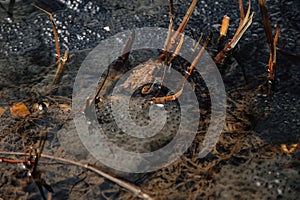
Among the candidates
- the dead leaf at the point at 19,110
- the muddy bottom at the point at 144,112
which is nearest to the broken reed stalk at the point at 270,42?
the muddy bottom at the point at 144,112

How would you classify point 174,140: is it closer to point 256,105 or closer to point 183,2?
point 256,105

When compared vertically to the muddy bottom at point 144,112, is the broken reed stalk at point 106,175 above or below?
below

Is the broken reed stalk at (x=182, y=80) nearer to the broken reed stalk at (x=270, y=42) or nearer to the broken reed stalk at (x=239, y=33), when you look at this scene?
the broken reed stalk at (x=239, y=33)

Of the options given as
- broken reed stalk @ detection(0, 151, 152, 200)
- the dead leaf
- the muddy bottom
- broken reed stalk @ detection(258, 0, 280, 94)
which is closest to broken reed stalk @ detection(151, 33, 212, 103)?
the muddy bottom

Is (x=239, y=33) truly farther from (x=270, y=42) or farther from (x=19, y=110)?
(x=19, y=110)

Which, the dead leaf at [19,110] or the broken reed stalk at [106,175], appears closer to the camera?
the broken reed stalk at [106,175]

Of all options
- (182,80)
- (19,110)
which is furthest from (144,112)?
(19,110)

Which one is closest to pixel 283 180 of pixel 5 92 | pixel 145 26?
pixel 145 26
